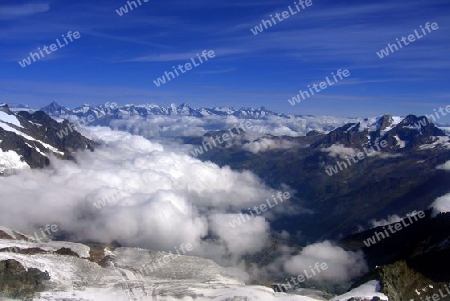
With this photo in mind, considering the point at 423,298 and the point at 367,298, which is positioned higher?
the point at 367,298

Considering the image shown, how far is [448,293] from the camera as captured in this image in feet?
634

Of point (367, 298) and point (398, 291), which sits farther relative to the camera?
point (398, 291)

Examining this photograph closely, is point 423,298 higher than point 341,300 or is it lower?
lower

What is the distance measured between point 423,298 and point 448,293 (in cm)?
990

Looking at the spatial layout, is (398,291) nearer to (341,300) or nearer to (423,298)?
(423,298)

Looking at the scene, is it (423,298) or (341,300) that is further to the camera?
(423,298)

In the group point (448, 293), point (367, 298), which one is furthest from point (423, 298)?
point (367, 298)

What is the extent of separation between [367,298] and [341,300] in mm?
9472

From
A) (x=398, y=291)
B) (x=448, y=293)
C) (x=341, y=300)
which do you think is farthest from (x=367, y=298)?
(x=448, y=293)

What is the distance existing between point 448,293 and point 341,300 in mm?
48779

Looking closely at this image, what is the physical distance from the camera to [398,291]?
19412 cm

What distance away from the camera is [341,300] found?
7057 inches

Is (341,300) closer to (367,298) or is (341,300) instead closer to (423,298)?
(367,298)
